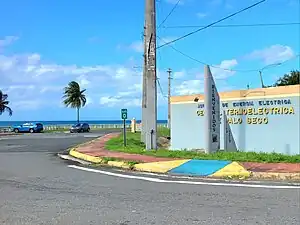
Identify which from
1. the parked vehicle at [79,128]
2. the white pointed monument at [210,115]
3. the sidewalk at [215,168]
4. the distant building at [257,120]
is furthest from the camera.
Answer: the parked vehicle at [79,128]

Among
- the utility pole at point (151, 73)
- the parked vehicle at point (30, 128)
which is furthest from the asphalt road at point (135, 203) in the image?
the parked vehicle at point (30, 128)

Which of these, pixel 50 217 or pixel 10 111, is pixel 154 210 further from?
pixel 10 111

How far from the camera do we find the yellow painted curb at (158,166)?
1388 cm

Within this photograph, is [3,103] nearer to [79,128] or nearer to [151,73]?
[79,128]

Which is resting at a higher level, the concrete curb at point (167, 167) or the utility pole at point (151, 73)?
the utility pole at point (151, 73)

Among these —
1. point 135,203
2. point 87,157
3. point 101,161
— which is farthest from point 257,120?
point 135,203

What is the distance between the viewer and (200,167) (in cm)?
1362

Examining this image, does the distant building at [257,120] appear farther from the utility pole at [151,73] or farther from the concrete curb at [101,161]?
the concrete curb at [101,161]

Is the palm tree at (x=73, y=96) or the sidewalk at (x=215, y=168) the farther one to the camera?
the palm tree at (x=73, y=96)

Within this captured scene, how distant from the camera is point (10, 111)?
6850cm

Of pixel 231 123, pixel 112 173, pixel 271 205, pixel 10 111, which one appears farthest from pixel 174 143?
pixel 10 111

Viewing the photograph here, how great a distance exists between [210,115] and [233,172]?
19.2 ft

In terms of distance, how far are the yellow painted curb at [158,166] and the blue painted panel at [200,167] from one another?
0.87 ft

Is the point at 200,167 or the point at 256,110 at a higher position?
the point at 256,110
